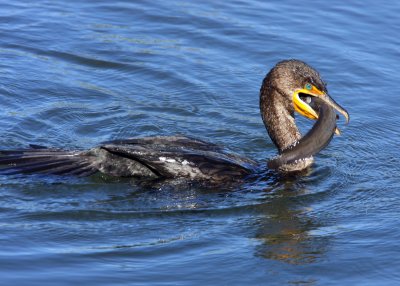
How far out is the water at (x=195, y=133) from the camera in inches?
303

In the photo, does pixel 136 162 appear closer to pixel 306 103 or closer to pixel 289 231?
pixel 289 231

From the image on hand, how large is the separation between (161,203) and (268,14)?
597 cm

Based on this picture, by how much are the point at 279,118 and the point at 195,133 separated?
50.5 inches

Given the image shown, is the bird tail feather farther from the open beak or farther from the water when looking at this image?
the open beak

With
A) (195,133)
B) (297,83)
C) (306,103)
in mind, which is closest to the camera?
(297,83)

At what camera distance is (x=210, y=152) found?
9344 mm

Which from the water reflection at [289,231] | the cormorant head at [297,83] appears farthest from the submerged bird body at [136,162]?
the cormorant head at [297,83]

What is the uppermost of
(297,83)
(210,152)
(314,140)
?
(297,83)

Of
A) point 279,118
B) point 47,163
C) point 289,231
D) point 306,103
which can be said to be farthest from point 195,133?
point 289,231

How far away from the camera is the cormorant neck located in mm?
9969

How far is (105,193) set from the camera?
906 centimetres

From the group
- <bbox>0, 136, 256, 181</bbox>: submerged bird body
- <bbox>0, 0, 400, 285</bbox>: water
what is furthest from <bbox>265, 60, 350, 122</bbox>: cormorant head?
<bbox>0, 136, 256, 181</bbox>: submerged bird body

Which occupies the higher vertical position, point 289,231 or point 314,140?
point 314,140

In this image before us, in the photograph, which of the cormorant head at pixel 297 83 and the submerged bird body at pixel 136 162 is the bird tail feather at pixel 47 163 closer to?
the submerged bird body at pixel 136 162
